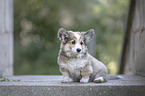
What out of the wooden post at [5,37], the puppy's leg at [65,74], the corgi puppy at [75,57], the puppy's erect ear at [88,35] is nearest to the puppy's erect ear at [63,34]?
the corgi puppy at [75,57]

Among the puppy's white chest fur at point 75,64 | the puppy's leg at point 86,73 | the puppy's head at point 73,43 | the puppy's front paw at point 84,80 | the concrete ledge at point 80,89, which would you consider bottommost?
the concrete ledge at point 80,89

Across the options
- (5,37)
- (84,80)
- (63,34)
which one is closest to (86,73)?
(84,80)

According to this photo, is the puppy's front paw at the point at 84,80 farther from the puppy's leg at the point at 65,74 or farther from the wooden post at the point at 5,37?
the wooden post at the point at 5,37

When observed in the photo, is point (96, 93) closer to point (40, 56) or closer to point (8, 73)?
point (8, 73)

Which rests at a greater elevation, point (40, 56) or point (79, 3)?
point (79, 3)

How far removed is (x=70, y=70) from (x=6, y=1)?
2.90 metres

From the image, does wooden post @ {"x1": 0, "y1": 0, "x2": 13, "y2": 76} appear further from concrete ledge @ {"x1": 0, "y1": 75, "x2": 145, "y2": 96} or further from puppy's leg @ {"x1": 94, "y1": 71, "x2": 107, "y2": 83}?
puppy's leg @ {"x1": 94, "y1": 71, "x2": 107, "y2": 83}

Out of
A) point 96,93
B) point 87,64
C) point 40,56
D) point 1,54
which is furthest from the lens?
point 40,56

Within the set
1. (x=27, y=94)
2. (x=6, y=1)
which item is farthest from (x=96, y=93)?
(x=6, y=1)

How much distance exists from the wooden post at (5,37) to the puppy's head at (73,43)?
2.29m

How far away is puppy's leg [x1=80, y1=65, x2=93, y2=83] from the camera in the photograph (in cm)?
298

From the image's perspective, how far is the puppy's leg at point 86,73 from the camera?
298 centimetres

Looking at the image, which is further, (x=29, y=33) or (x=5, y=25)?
(x=29, y=33)

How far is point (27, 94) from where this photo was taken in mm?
2838
